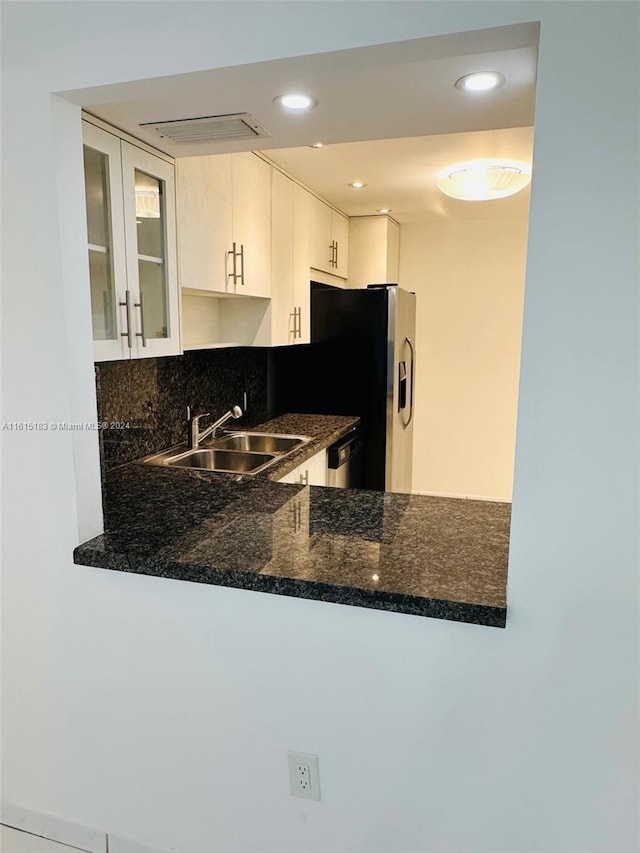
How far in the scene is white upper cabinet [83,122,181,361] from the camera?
1.73m

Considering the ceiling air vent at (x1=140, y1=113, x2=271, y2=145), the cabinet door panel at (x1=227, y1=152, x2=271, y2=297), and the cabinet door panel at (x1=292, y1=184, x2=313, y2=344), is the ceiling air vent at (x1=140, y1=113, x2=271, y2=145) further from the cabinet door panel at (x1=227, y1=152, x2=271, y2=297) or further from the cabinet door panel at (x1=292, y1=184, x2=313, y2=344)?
the cabinet door panel at (x1=292, y1=184, x2=313, y2=344)

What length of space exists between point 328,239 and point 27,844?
3403mm

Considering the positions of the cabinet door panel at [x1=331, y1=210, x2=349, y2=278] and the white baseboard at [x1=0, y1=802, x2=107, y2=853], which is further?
the cabinet door panel at [x1=331, y1=210, x2=349, y2=278]

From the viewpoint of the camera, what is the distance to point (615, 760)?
4.04 feet

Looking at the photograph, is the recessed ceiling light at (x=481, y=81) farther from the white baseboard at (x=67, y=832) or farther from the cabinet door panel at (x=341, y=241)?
the cabinet door panel at (x=341, y=241)

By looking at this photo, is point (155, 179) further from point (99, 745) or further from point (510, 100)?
point (99, 745)

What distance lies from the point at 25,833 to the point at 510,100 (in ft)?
8.11

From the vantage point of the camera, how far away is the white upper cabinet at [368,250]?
14.2ft

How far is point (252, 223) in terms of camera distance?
2719 mm

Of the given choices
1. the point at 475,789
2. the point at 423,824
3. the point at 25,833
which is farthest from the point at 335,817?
the point at 25,833

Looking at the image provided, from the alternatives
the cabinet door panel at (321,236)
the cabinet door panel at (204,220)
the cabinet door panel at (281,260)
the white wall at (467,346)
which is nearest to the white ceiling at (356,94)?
the cabinet door panel at (204,220)

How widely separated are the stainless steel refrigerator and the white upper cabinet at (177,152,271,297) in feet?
2.43

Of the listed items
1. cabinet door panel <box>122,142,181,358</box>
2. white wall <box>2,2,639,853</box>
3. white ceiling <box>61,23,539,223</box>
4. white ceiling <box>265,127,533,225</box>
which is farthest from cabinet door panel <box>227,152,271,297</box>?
white wall <box>2,2,639,853</box>

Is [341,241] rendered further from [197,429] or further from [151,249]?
[151,249]
